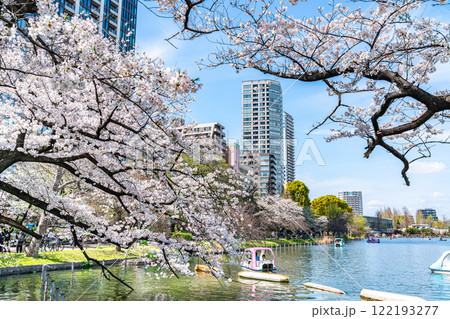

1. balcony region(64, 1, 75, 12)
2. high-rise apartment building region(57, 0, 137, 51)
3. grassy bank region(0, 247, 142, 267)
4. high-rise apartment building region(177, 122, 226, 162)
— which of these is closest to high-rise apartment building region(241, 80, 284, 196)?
high-rise apartment building region(57, 0, 137, 51)

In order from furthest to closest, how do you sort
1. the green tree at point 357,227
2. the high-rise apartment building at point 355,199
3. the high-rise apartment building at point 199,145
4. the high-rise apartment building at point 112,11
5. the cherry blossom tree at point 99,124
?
the high-rise apartment building at point 355,199 → the green tree at point 357,227 → the high-rise apartment building at point 112,11 → the high-rise apartment building at point 199,145 → the cherry blossom tree at point 99,124

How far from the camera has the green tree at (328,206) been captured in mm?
68125

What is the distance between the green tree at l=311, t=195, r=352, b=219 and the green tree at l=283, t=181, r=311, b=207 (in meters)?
10.3

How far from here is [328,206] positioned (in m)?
71.4

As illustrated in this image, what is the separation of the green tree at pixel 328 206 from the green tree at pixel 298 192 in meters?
10.3

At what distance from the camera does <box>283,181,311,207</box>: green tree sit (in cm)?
5928

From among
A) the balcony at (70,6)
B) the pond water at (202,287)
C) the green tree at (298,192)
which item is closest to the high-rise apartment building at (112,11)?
the balcony at (70,6)

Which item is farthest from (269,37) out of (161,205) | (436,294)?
(436,294)

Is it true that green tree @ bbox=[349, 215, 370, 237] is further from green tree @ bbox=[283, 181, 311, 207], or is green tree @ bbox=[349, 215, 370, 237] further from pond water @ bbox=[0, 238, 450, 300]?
pond water @ bbox=[0, 238, 450, 300]

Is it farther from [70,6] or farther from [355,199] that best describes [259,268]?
[355,199]

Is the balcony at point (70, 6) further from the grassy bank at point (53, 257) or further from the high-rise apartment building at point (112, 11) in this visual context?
the grassy bank at point (53, 257)

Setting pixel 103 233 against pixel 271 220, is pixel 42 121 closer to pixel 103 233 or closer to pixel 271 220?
pixel 103 233

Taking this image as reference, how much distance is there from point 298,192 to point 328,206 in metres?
15.3
